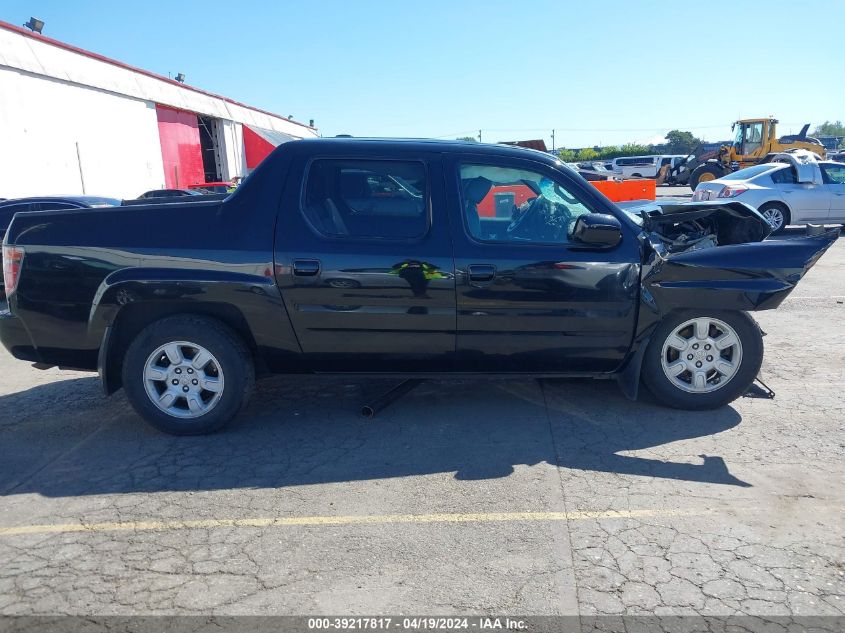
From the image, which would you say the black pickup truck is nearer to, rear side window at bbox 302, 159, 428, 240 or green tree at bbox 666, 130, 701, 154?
rear side window at bbox 302, 159, 428, 240

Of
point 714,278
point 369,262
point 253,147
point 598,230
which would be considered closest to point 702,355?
point 714,278

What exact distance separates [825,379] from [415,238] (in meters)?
3.58

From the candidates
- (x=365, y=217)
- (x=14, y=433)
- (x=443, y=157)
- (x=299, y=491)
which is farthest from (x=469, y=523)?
(x=14, y=433)

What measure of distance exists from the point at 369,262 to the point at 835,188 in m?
14.2

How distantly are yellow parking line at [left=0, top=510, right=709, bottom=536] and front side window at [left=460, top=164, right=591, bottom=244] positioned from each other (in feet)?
5.87

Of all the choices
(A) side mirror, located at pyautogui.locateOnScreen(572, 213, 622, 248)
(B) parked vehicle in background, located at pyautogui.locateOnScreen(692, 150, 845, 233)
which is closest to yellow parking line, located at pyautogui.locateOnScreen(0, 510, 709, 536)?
(A) side mirror, located at pyautogui.locateOnScreen(572, 213, 622, 248)

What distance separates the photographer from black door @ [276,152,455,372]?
4.37 metres

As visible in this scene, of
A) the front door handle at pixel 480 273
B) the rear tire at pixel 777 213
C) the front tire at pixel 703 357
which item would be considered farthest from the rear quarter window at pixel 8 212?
the rear tire at pixel 777 213

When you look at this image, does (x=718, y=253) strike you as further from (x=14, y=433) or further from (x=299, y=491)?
(x=14, y=433)

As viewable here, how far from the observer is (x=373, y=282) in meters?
4.38

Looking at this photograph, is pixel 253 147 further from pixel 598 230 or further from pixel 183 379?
pixel 598 230

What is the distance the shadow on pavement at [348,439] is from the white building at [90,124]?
13.9m

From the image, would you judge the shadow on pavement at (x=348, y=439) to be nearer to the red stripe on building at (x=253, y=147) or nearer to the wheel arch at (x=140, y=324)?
the wheel arch at (x=140, y=324)

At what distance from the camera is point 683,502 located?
3.62 m
